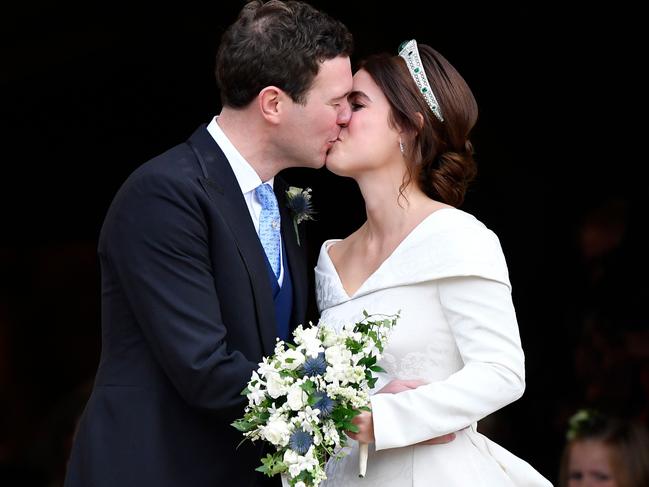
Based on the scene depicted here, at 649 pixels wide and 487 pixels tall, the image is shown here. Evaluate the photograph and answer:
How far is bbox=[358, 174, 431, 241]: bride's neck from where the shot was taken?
12.6 feet

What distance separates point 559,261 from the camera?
7883mm

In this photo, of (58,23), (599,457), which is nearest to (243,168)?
(599,457)

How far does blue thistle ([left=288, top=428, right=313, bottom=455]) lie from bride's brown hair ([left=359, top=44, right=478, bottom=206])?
97cm

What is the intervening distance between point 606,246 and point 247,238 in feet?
14.7

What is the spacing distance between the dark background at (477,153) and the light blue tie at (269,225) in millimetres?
3609

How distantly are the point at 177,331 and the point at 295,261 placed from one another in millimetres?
647

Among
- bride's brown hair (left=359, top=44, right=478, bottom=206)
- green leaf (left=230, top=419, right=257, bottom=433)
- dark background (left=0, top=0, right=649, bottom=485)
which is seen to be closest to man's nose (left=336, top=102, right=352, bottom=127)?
bride's brown hair (left=359, top=44, right=478, bottom=206)

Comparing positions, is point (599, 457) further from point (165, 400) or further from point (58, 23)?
point (58, 23)

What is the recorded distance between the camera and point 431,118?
3.84 meters

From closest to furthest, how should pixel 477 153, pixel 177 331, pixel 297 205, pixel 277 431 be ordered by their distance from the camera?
1. pixel 277 431
2. pixel 177 331
3. pixel 297 205
4. pixel 477 153

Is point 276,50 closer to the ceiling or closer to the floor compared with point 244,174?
closer to the ceiling

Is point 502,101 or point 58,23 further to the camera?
point 502,101

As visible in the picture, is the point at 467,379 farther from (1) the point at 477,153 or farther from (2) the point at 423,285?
(1) the point at 477,153

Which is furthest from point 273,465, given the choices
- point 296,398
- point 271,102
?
point 271,102
